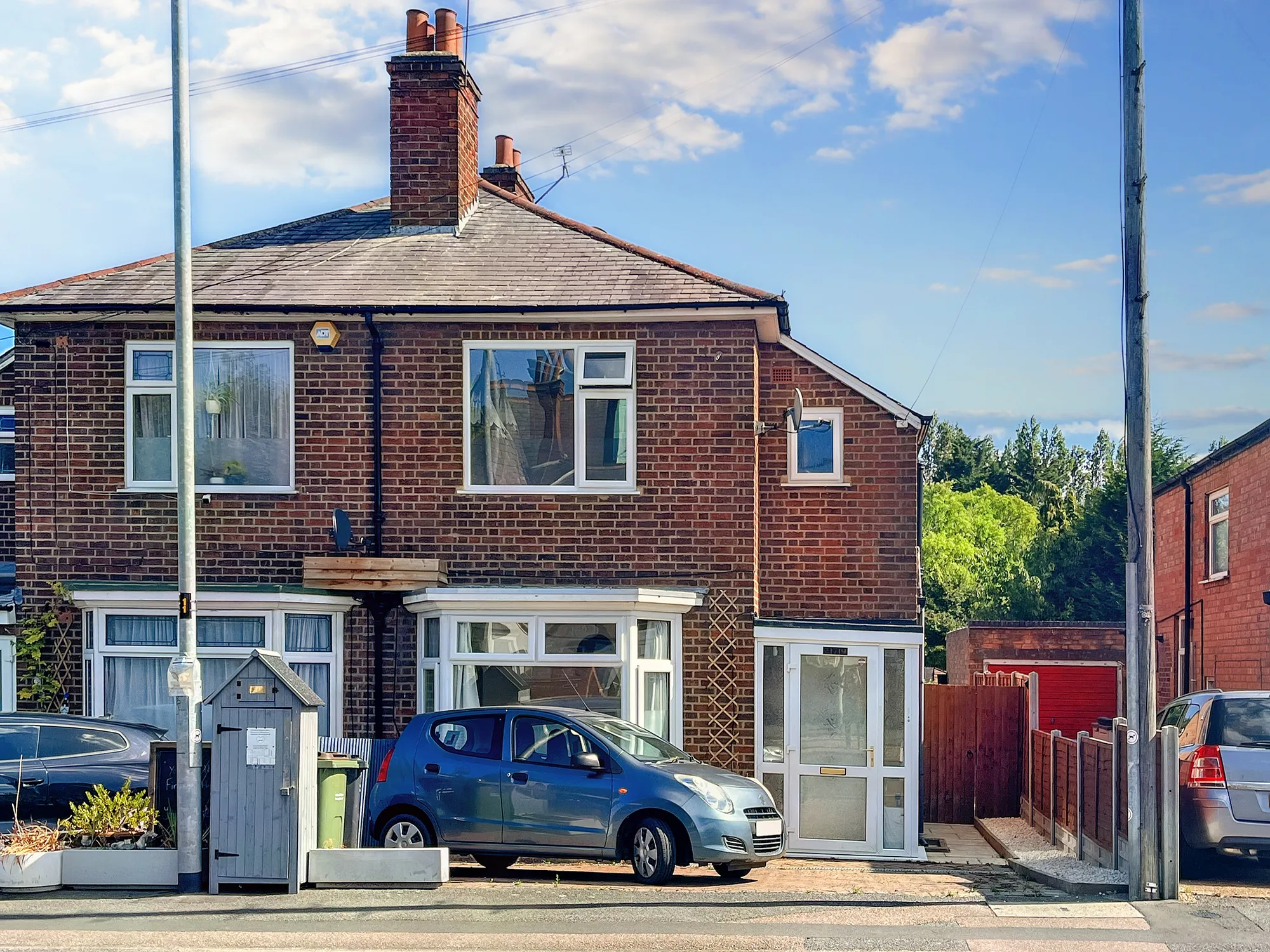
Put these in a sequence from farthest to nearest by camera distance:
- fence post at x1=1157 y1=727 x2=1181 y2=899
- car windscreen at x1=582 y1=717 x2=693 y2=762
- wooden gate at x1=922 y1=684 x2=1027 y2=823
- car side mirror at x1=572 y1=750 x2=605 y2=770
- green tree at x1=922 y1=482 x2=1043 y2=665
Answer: green tree at x1=922 y1=482 x2=1043 y2=665
wooden gate at x1=922 y1=684 x2=1027 y2=823
car windscreen at x1=582 y1=717 x2=693 y2=762
car side mirror at x1=572 y1=750 x2=605 y2=770
fence post at x1=1157 y1=727 x2=1181 y2=899

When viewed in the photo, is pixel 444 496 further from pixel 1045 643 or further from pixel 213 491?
pixel 1045 643

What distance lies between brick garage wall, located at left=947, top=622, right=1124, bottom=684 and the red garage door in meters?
0.25

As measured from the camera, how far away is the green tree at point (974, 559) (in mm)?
62188

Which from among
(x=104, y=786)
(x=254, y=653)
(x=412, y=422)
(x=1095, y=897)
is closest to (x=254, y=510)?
(x=412, y=422)

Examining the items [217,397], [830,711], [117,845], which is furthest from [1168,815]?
[217,397]

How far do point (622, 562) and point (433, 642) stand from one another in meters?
2.32

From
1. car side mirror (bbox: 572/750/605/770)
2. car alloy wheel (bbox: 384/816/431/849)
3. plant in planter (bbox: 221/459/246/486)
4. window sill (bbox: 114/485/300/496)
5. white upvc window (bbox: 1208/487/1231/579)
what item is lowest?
car alloy wheel (bbox: 384/816/431/849)

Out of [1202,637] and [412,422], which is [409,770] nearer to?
[412,422]

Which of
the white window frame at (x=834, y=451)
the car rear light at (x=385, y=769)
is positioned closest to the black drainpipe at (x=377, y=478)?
the car rear light at (x=385, y=769)

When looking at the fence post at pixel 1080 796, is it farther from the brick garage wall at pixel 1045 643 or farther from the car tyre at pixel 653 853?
the brick garage wall at pixel 1045 643

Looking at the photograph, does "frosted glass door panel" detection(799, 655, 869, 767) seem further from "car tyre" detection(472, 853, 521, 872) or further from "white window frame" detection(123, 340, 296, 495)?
"white window frame" detection(123, 340, 296, 495)

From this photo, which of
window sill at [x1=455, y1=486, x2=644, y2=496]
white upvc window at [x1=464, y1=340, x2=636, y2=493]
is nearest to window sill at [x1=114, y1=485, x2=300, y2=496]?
window sill at [x1=455, y1=486, x2=644, y2=496]

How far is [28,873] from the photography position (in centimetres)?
1172

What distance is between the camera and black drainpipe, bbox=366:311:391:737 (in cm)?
1652
